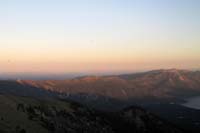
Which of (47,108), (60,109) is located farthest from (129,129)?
(47,108)

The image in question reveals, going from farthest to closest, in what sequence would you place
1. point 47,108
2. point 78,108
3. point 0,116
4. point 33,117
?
point 78,108 < point 47,108 < point 33,117 < point 0,116

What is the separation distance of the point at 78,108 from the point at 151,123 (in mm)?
52730

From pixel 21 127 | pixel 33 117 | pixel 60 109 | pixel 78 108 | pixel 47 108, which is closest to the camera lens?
pixel 21 127

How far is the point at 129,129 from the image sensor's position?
480ft

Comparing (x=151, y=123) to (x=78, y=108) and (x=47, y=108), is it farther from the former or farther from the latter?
(x=47, y=108)

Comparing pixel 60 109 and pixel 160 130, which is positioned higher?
pixel 60 109

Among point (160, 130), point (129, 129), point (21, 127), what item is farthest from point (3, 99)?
point (160, 130)

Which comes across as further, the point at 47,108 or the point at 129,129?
the point at 129,129

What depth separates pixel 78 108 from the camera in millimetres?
138375

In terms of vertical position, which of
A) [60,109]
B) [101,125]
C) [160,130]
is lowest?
[160,130]

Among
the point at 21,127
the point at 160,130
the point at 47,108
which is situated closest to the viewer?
the point at 21,127

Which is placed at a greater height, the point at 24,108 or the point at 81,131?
the point at 24,108

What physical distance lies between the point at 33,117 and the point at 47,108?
Answer: 23.6 m

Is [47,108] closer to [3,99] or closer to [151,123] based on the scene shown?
[3,99]
